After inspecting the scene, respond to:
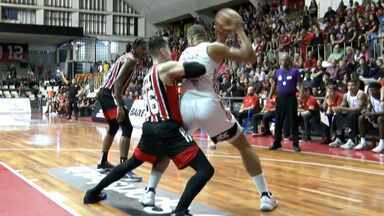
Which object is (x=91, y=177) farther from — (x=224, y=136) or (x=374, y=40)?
(x=374, y=40)

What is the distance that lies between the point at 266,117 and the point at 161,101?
8.61 meters

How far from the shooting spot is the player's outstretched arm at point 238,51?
4.19 metres

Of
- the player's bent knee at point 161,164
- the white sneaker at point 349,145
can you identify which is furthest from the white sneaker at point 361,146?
the player's bent knee at point 161,164

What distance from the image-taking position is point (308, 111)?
455 inches

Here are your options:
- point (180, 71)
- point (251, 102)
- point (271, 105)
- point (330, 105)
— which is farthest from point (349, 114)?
point (180, 71)

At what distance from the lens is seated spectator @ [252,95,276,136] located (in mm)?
12641

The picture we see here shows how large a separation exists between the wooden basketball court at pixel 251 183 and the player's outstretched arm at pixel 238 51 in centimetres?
137

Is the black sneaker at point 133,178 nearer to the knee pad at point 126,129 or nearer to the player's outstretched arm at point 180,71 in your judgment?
the knee pad at point 126,129

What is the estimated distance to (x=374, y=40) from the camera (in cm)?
1394

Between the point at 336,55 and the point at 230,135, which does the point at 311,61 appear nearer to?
the point at 336,55

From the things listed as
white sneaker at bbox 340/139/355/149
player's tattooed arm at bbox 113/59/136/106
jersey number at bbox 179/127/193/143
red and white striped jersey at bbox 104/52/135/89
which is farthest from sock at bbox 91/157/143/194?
white sneaker at bbox 340/139/355/149

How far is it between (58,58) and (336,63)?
1095 inches

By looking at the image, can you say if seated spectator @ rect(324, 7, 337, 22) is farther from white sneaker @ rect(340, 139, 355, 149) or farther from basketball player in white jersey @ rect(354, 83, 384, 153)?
white sneaker @ rect(340, 139, 355, 149)

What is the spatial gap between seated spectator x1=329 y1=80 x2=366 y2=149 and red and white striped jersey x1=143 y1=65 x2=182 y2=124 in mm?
6655
